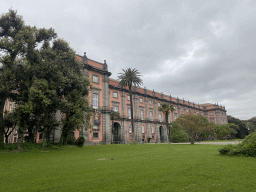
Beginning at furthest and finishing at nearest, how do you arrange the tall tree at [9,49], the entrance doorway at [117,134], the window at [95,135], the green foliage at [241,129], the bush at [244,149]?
the green foliage at [241,129] → the entrance doorway at [117,134] → the window at [95,135] → the tall tree at [9,49] → the bush at [244,149]

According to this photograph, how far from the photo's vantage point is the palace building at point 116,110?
33.8m

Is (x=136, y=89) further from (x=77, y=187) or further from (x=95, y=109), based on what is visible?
(x=77, y=187)

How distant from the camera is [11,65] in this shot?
17344 mm

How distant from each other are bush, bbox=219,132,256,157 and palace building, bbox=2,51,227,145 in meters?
16.6

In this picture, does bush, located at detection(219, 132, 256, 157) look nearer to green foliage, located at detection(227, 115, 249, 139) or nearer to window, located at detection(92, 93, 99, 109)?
window, located at detection(92, 93, 99, 109)

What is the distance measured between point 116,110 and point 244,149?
3322 centimetres

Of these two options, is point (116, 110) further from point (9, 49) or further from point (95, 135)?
point (9, 49)

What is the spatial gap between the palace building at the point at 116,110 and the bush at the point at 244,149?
54.5 feet

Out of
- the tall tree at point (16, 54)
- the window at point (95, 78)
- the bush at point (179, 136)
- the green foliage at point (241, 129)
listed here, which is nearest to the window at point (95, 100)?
the window at point (95, 78)

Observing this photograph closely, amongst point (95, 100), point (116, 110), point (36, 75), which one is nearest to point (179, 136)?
point (116, 110)

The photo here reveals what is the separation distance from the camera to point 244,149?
10422 millimetres

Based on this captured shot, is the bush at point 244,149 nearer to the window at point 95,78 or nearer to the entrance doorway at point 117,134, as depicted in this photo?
the window at point 95,78

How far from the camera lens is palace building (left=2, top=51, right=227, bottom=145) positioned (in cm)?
3384

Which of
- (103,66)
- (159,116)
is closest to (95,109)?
(103,66)
